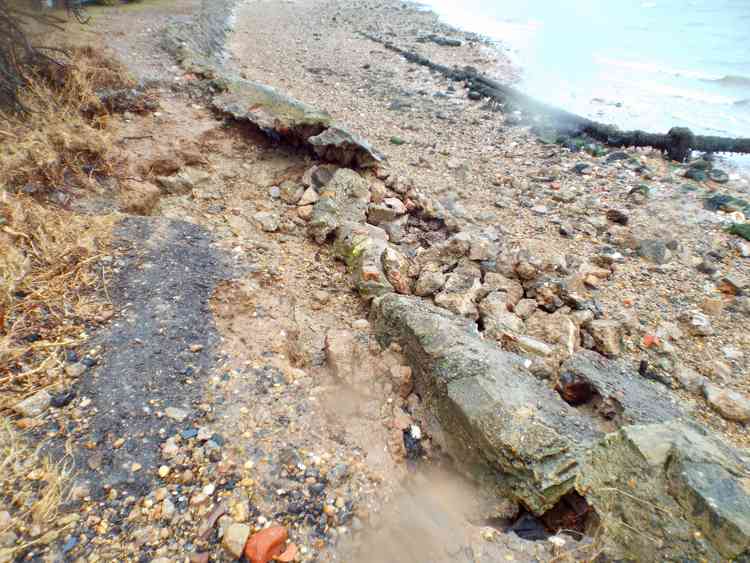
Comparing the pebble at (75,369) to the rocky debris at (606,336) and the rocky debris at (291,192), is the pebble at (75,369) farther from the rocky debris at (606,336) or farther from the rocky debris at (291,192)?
the rocky debris at (606,336)

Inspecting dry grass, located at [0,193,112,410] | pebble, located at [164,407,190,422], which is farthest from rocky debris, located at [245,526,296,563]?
dry grass, located at [0,193,112,410]

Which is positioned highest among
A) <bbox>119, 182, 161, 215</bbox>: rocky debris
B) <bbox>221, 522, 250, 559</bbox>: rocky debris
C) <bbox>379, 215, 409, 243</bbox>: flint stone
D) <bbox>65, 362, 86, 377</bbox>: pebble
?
<bbox>379, 215, 409, 243</bbox>: flint stone

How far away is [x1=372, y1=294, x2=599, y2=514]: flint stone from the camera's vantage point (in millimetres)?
2010

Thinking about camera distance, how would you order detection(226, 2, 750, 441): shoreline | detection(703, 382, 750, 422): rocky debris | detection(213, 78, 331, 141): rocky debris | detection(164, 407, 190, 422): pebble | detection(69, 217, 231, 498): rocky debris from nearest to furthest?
detection(69, 217, 231, 498): rocky debris
detection(164, 407, 190, 422): pebble
detection(703, 382, 750, 422): rocky debris
detection(226, 2, 750, 441): shoreline
detection(213, 78, 331, 141): rocky debris

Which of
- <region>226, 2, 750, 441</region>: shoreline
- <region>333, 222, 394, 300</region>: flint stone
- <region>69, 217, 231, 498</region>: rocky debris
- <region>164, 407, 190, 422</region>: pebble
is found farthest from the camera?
<region>226, 2, 750, 441</region>: shoreline

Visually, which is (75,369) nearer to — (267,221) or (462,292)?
(267,221)

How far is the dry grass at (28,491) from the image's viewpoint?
1.59 metres

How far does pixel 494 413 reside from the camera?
2164mm

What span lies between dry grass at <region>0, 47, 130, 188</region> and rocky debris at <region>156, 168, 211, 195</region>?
46 centimetres

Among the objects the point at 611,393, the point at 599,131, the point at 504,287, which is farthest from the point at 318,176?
the point at 599,131

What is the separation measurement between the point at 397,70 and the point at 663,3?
60.2 ft

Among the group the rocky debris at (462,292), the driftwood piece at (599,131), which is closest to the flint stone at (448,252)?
the rocky debris at (462,292)

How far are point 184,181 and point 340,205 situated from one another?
4.97ft

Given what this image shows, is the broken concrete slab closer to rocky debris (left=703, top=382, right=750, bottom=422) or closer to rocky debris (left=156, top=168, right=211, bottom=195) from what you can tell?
rocky debris (left=156, top=168, right=211, bottom=195)
